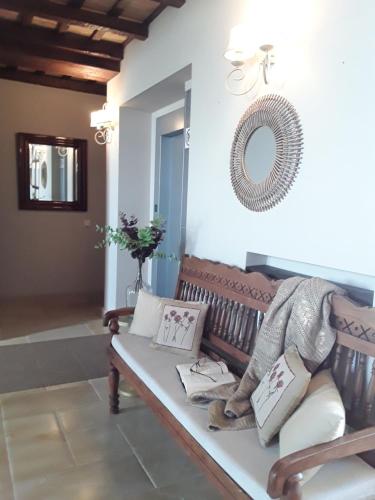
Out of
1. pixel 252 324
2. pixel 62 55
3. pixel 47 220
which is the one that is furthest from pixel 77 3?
pixel 47 220

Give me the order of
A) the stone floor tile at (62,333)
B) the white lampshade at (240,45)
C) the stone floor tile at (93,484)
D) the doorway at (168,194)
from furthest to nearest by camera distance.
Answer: the doorway at (168,194) < the stone floor tile at (62,333) < the white lampshade at (240,45) < the stone floor tile at (93,484)

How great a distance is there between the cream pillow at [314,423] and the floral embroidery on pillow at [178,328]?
101 cm

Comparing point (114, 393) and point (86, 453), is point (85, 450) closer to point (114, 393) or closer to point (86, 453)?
point (86, 453)

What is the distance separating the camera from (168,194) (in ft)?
14.2

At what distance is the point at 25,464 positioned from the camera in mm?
2061

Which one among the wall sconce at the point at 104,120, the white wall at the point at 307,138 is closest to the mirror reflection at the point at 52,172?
the wall sconce at the point at 104,120

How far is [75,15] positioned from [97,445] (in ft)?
10.2

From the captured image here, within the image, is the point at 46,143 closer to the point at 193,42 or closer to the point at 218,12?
the point at 193,42

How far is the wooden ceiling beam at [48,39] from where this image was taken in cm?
353

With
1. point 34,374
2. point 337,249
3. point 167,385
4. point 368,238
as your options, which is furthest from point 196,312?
point 34,374

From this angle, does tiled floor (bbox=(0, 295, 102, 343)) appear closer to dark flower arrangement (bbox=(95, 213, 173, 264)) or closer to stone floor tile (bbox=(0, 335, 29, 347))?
stone floor tile (bbox=(0, 335, 29, 347))

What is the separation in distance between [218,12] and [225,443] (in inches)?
96.9

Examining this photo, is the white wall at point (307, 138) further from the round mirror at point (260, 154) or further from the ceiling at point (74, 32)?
the ceiling at point (74, 32)

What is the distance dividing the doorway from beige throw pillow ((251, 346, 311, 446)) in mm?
2647
